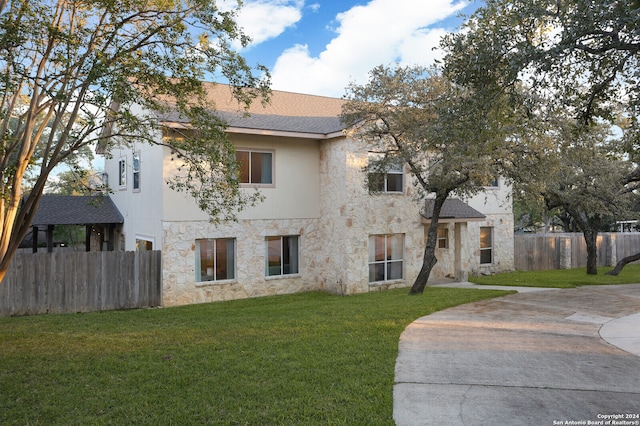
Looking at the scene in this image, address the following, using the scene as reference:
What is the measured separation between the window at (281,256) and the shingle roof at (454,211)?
16.9 ft

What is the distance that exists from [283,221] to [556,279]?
1129cm

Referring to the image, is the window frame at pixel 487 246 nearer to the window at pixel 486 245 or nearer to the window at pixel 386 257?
the window at pixel 486 245

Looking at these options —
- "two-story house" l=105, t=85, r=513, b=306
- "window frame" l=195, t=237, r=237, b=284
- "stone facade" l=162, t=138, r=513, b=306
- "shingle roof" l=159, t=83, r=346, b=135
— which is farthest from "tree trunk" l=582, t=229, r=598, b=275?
A: "window frame" l=195, t=237, r=237, b=284

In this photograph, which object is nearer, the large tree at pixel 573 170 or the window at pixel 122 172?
the large tree at pixel 573 170

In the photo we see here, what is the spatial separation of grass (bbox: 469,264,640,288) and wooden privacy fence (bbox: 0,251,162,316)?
12.4 m

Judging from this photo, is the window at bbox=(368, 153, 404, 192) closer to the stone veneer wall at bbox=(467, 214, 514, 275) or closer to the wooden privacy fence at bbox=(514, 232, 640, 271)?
the stone veneer wall at bbox=(467, 214, 514, 275)

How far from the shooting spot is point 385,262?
17188 millimetres

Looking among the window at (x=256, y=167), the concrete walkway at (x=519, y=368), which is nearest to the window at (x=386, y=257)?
the window at (x=256, y=167)

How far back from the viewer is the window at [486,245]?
21328mm

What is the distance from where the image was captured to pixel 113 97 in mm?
8312

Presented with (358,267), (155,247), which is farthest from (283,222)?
(155,247)

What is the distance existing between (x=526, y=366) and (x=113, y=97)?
8077mm

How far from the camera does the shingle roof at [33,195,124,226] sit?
17.0m

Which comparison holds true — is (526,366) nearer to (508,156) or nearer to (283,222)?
(508,156)
